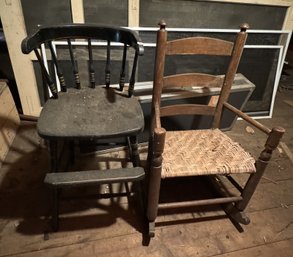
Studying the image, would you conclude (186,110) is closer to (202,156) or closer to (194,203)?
(202,156)

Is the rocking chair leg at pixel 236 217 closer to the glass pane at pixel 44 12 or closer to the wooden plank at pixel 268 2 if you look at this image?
the wooden plank at pixel 268 2

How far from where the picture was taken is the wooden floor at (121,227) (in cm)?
109

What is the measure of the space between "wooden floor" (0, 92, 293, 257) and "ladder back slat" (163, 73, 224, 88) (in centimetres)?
64

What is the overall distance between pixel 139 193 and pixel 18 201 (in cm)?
66

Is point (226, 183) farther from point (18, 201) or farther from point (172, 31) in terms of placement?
point (18, 201)

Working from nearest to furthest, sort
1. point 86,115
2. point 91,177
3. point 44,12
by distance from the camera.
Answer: point 91,177, point 86,115, point 44,12

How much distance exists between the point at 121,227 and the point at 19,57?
133 centimetres

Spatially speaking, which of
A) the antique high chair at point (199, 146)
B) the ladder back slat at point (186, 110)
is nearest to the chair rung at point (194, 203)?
the antique high chair at point (199, 146)

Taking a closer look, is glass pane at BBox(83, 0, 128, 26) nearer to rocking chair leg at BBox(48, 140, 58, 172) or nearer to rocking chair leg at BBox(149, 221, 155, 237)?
rocking chair leg at BBox(48, 140, 58, 172)

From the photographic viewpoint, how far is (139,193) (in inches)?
48.6

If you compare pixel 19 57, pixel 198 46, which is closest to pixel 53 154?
pixel 198 46

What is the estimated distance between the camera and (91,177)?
862mm

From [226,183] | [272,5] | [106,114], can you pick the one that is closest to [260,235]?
[226,183]

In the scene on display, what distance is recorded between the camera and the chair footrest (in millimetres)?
839
